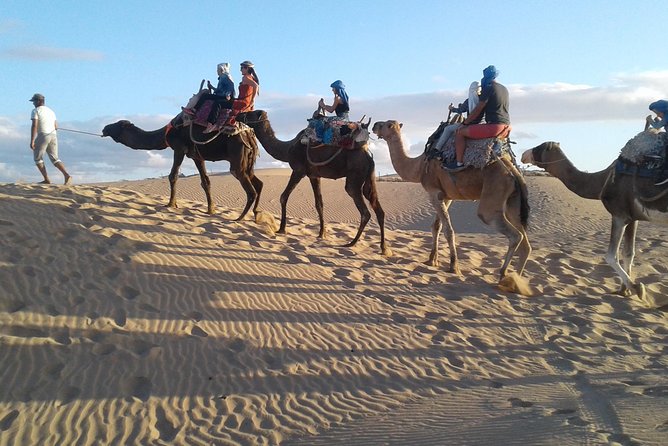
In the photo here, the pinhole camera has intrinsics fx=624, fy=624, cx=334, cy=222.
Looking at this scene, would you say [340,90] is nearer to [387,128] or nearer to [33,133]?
[387,128]

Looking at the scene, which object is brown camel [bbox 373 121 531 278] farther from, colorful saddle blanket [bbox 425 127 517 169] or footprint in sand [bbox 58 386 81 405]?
footprint in sand [bbox 58 386 81 405]

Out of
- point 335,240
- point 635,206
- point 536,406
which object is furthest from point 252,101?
point 536,406

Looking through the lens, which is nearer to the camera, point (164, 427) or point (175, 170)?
point (164, 427)

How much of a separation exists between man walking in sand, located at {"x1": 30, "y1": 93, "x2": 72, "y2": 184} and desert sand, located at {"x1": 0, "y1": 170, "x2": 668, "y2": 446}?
141 cm

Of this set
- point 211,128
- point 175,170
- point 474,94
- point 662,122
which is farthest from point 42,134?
point 662,122

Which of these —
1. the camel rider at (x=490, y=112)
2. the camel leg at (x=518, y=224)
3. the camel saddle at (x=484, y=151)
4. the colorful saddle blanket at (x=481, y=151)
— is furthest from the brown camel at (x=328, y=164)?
the camel leg at (x=518, y=224)

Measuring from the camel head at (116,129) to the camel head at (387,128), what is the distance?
16.8 ft

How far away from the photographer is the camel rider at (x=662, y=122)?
9.59 meters

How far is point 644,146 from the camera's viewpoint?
384 inches

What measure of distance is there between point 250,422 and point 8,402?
2299 mm

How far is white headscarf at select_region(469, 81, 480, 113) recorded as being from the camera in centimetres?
1071

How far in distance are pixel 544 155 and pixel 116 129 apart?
28.0 ft

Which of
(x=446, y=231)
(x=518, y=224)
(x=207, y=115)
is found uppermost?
(x=207, y=115)

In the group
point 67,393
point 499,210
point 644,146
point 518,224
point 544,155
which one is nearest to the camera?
point 67,393
